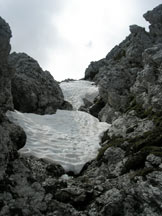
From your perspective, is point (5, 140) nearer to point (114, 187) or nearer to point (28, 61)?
point (114, 187)

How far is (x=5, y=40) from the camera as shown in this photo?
21078 mm

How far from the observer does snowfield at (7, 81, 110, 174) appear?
55.3 feet

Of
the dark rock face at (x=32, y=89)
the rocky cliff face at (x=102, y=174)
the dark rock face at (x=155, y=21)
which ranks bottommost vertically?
the rocky cliff face at (x=102, y=174)

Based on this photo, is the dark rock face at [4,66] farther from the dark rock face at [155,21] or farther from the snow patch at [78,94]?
the dark rock face at [155,21]

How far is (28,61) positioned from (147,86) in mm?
18957

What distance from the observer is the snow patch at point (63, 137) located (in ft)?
55.3

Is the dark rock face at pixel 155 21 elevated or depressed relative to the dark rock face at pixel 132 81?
elevated

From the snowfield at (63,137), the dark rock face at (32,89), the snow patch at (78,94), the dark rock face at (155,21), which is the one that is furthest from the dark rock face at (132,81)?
the snow patch at (78,94)

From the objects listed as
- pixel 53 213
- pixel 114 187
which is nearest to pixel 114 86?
pixel 114 187

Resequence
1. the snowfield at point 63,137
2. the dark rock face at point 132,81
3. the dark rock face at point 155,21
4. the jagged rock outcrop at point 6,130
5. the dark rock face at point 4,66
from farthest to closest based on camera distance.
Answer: the dark rock face at point 155,21 → the dark rock face at point 132,81 → the dark rock face at point 4,66 → the snowfield at point 63,137 → the jagged rock outcrop at point 6,130

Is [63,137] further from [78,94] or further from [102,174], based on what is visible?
[78,94]

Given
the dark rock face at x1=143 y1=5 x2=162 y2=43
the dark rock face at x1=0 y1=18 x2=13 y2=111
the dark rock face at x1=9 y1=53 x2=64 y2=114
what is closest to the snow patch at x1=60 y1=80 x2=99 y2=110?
the dark rock face at x1=9 y1=53 x2=64 y2=114

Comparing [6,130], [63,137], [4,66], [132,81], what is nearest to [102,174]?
[6,130]

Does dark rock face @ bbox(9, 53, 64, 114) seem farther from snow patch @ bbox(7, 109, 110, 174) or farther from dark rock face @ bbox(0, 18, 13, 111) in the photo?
dark rock face @ bbox(0, 18, 13, 111)
